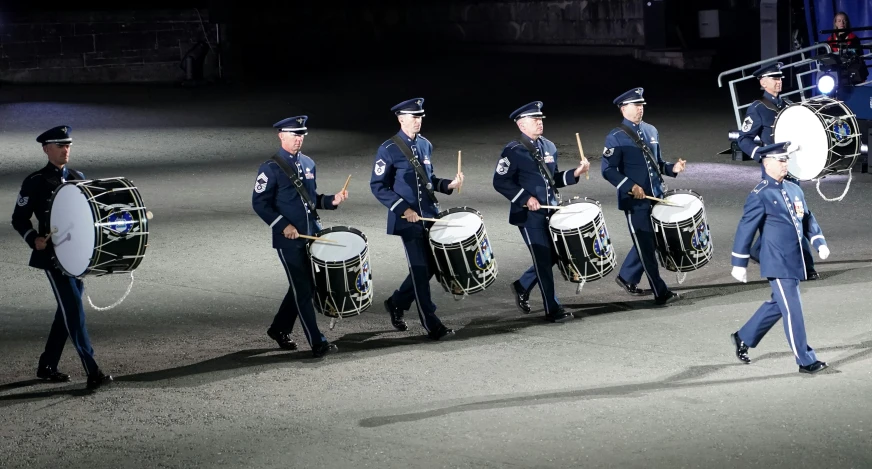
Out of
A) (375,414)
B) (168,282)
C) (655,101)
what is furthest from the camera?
(655,101)

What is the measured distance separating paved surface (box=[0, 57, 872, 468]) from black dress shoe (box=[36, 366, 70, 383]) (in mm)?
133

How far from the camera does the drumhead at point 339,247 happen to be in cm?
937

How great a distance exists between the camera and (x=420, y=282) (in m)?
9.94

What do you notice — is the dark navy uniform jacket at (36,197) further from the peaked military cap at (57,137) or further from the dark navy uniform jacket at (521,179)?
the dark navy uniform jacket at (521,179)

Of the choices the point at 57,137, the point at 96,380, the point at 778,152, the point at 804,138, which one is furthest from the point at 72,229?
the point at 804,138

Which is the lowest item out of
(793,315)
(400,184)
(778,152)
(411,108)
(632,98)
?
(793,315)

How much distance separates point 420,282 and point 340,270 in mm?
847

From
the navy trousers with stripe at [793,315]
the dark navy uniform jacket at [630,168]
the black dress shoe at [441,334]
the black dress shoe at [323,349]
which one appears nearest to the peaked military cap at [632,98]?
the dark navy uniform jacket at [630,168]

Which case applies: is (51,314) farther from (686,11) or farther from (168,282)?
(686,11)

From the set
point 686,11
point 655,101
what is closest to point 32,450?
point 655,101

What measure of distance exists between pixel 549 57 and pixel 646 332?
71.3 ft

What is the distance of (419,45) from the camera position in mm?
34281

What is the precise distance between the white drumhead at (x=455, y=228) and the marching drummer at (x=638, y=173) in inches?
60.8

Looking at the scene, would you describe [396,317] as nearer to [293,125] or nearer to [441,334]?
[441,334]
